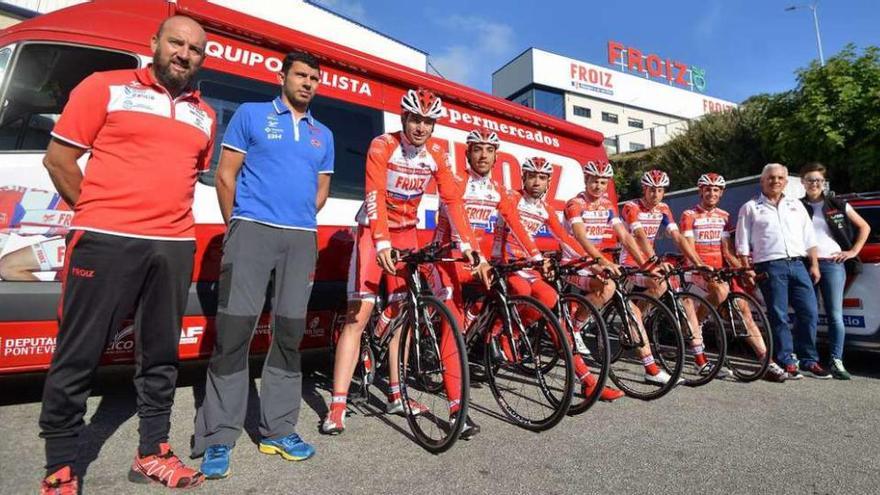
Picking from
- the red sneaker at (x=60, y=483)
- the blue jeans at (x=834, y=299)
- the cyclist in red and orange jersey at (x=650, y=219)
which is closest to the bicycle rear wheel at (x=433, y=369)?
the red sneaker at (x=60, y=483)

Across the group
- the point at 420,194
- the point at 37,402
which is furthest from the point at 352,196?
the point at 37,402

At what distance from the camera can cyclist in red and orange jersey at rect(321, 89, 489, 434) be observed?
3.09m

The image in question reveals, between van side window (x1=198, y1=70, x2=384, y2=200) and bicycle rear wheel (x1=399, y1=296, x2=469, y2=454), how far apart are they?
142 cm

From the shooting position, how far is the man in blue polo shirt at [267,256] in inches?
101

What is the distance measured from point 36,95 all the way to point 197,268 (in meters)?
1.42

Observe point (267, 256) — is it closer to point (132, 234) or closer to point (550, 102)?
point (132, 234)

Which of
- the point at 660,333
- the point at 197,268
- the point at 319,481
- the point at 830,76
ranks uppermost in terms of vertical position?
the point at 830,76

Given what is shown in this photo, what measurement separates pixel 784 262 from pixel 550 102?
49136 mm

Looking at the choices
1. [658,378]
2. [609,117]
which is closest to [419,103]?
[658,378]

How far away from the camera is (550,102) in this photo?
168ft

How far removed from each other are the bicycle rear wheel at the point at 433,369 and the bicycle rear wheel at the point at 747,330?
10.7 ft

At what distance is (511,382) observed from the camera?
158 inches

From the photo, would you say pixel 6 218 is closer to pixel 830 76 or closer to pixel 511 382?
pixel 511 382

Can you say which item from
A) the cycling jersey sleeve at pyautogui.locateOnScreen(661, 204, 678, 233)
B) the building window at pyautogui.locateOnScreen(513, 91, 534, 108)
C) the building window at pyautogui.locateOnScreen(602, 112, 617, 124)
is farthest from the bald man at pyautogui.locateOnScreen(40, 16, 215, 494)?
the building window at pyautogui.locateOnScreen(602, 112, 617, 124)
